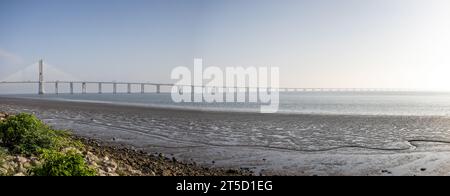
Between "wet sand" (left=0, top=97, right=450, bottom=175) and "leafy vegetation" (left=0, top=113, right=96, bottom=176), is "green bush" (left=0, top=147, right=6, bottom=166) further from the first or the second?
"wet sand" (left=0, top=97, right=450, bottom=175)

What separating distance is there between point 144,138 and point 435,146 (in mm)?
14477

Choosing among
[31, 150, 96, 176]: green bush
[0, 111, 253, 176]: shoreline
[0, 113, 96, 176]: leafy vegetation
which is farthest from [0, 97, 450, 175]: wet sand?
[31, 150, 96, 176]: green bush

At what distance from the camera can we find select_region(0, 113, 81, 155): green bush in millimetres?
→ 9266

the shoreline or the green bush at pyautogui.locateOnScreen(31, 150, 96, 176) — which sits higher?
the green bush at pyautogui.locateOnScreen(31, 150, 96, 176)

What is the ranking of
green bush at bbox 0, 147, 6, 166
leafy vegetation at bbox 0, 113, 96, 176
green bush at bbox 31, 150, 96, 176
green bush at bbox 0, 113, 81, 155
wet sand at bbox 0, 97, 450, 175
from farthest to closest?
wet sand at bbox 0, 97, 450, 175, green bush at bbox 0, 113, 81, 155, leafy vegetation at bbox 0, 113, 96, 176, green bush at bbox 0, 147, 6, 166, green bush at bbox 31, 150, 96, 176

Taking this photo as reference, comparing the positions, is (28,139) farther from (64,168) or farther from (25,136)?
(64,168)

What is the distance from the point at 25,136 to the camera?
370 inches

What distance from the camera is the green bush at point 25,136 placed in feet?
30.4

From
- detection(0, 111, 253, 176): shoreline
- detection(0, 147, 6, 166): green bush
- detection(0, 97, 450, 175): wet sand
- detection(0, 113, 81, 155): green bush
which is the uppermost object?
detection(0, 113, 81, 155): green bush

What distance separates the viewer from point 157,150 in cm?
1504

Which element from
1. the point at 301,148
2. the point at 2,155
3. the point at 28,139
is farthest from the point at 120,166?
the point at 301,148

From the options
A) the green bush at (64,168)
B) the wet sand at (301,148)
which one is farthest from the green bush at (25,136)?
the wet sand at (301,148)
